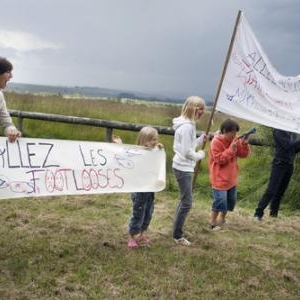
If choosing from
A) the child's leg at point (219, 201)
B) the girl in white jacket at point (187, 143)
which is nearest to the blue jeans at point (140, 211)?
the girl in white jacket at point (187, 143)

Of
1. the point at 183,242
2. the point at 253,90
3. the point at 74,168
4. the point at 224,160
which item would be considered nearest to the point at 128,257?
the point at 183,242

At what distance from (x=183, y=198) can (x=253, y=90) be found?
1659 millimetres

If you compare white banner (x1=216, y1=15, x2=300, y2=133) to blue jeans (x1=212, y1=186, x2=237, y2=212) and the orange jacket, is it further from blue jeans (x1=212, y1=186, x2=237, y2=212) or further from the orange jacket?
blue jeans (x1=212, y1=186, x2=237, y2=212)

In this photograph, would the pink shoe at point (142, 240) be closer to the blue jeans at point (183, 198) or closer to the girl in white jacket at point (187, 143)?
the blue jeans at point (183, 198)

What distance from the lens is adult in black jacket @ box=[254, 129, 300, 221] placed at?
24.4 feet

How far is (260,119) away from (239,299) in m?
2.52

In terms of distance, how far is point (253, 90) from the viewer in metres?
6.54

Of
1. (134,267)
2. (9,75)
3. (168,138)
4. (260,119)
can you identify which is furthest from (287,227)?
(168,138)

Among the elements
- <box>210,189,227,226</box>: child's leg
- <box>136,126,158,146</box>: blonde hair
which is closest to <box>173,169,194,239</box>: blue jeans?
<box>136,126,158,146</box>: blonde hair

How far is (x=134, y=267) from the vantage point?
530 centimetres

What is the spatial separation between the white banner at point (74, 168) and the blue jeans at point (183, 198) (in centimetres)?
25

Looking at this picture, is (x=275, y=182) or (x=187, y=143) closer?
(x=187, y=143)

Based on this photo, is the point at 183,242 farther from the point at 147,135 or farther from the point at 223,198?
the point at 147,135

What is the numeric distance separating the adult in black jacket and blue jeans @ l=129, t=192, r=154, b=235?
2.35m
